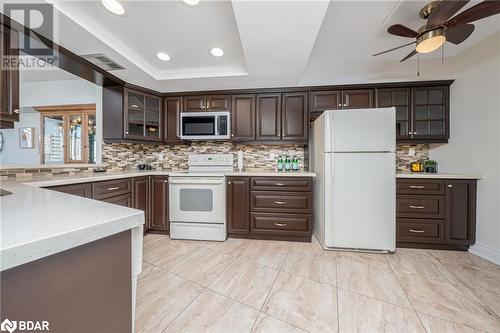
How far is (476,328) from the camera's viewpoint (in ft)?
4.58

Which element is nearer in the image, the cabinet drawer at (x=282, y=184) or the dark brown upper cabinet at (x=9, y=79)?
the dark brown upper cabinet at (x=9, y=79)

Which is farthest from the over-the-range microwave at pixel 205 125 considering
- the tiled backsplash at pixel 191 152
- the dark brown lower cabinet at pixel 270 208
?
the dark brown lower cabinet at pixel 270 208

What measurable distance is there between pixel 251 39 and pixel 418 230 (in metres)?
2.88

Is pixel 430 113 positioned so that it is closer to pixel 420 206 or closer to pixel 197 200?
pixel 420 206

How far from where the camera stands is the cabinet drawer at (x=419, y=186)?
2.62 m

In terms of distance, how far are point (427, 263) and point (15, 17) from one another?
14.1 feet

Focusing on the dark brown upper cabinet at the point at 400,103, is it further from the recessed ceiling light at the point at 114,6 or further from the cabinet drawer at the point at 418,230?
the recessed ceiling light at the point at 114,6

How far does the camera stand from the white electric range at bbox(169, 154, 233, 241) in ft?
9.61

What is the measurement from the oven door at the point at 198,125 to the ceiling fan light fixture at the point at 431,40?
244cm

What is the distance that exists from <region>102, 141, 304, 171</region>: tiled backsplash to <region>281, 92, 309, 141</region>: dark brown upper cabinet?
327 mm

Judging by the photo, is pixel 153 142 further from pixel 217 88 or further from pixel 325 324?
pixel 325 324

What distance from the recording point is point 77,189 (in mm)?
2123

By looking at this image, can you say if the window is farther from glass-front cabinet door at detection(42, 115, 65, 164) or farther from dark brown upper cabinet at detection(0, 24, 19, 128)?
dark brown upper cabinet at detection(0, 24, 19, 128)

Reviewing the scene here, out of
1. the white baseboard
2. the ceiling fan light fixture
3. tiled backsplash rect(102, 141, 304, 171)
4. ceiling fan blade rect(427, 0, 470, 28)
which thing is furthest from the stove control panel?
the white baseboard
